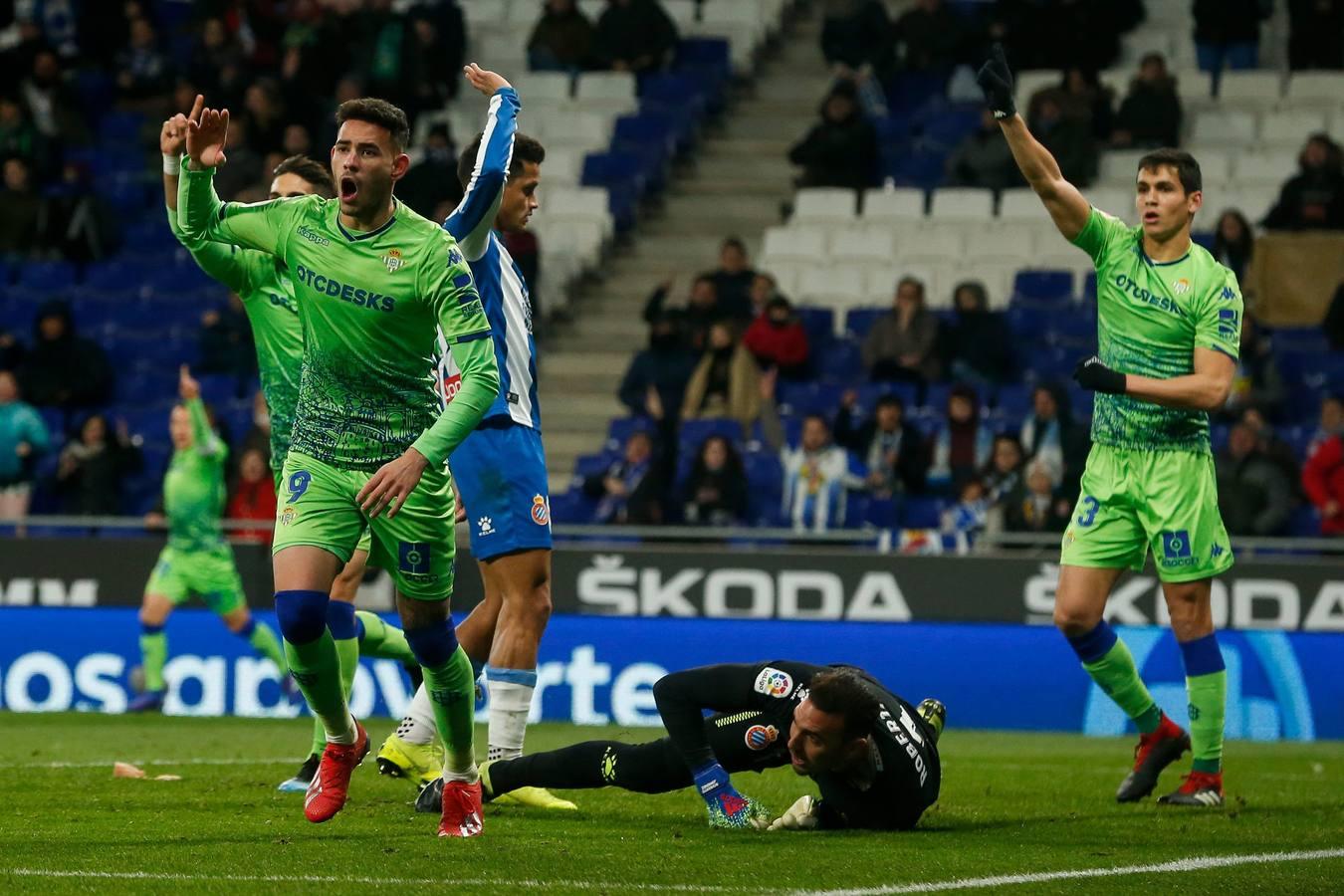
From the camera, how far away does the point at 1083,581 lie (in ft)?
30.9

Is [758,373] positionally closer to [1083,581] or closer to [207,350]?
[207,350]

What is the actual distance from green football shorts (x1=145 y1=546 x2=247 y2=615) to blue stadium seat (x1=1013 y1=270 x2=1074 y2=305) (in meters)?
7.68

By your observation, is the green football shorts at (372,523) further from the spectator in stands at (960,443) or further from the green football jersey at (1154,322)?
the spectator in stands at (960,443)

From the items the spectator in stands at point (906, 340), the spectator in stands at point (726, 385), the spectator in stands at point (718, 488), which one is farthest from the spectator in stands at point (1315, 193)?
the spectator in stands at point (718, 488)

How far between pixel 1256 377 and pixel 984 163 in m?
4.27

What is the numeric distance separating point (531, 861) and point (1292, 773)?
19.5 feet

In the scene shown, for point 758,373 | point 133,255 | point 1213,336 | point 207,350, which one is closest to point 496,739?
point 1213,336

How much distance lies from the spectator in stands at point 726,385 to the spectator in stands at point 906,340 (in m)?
1.07

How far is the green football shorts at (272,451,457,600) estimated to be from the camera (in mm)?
7477

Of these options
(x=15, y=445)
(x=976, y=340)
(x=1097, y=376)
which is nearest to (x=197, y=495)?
(x=15, y=445)

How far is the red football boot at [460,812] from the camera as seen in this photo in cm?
758

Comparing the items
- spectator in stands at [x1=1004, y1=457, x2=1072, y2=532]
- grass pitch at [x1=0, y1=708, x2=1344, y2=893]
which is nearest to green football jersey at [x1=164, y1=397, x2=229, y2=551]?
grass pitch at [x1=0, y1=708, x2=1344, y2=893]

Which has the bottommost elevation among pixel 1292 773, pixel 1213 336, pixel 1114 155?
pixel 1292 773

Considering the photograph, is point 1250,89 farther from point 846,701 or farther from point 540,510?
point 846,701
